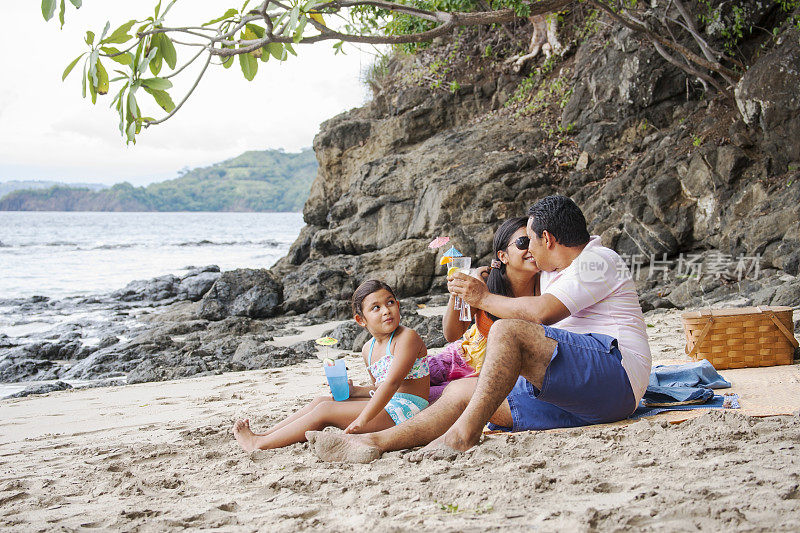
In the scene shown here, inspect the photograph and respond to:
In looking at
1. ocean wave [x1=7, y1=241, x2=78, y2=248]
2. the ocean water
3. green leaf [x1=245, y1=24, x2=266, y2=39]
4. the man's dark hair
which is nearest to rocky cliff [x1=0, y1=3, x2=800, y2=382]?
the man's dark hair

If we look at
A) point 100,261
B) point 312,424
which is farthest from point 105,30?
point 100,261

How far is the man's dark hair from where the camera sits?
3096 millimetres

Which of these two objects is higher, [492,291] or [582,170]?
[582,170]

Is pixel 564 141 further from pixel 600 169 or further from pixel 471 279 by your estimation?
pixel 471 279

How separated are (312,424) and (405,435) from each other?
0.60 meters

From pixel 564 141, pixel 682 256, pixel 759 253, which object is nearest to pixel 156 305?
pixel 564 141

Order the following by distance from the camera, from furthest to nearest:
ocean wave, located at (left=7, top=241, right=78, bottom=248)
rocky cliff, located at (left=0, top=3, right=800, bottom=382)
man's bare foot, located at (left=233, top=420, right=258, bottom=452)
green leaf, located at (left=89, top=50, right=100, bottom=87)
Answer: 1. ocean wave, located at (left=7, top=241, right=78, bottom=248)
2. rocky cliff, located at (left=0, top=3, right=800, bottom=382)
3. man's bare foot, located at (left=233, top=420, right=258, bottom=452)
4. green leaf, located at (left=89, top=50, right=100, bottom=87)

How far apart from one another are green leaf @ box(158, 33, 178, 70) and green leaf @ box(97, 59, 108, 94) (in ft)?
1.03

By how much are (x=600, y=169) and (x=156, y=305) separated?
30.3 ft

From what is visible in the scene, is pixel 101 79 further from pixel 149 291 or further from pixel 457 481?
pixel 149 291

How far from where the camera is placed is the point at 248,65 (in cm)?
402

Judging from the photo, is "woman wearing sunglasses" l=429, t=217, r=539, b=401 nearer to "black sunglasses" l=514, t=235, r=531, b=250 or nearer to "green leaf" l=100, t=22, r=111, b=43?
"black sunglasses" l=514, t=235, r=531, b=250

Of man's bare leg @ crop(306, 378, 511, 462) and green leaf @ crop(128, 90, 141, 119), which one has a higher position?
green leaf @ crop(128, 90, 141, 119)
